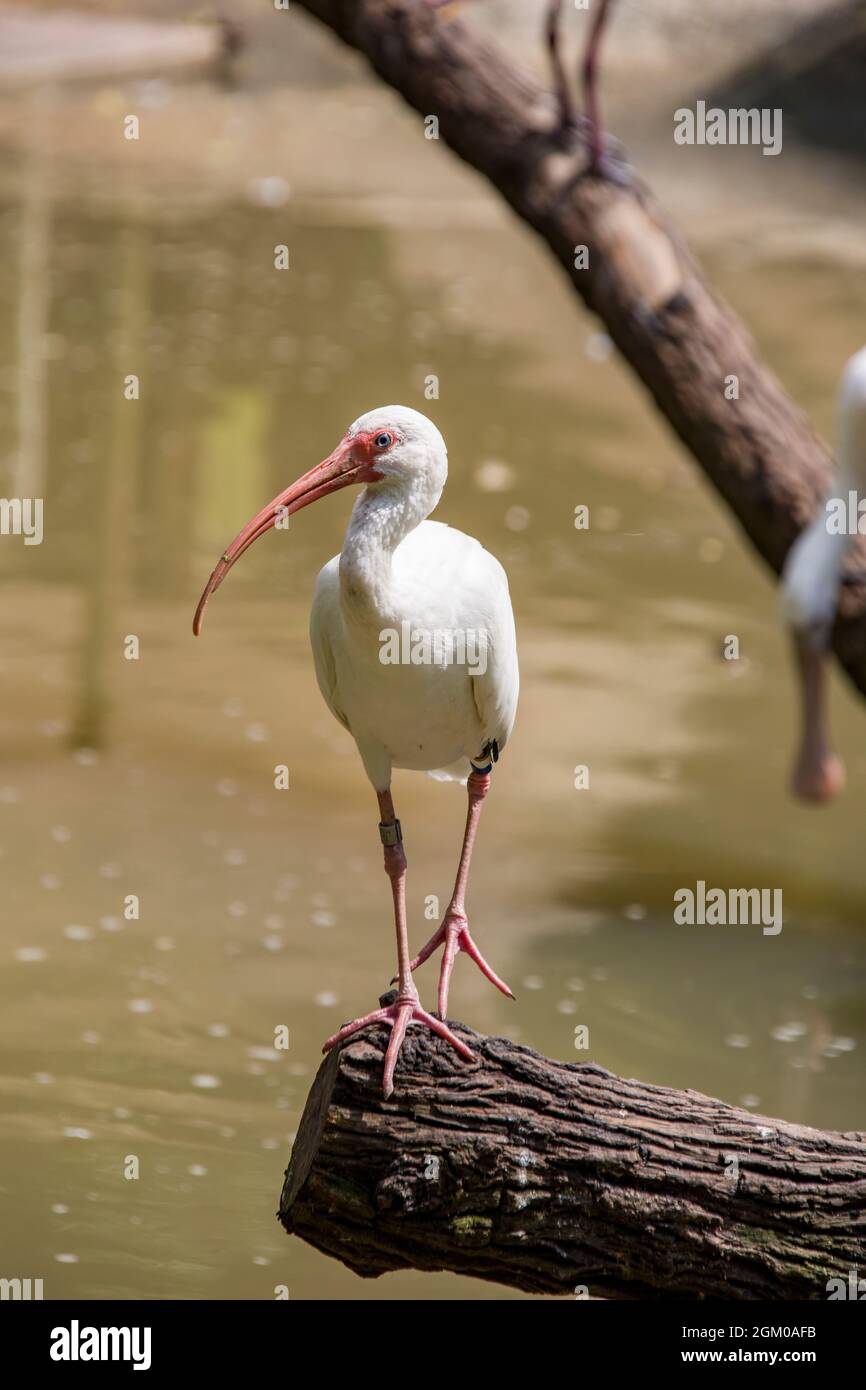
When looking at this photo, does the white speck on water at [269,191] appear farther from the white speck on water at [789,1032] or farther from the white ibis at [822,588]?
the white ibis at [822,588]

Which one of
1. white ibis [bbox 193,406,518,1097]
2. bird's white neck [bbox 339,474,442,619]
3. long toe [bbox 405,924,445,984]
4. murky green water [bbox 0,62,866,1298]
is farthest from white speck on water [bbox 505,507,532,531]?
bird's white neck [bbox 339,474,442,619]

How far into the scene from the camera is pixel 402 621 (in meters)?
2.87

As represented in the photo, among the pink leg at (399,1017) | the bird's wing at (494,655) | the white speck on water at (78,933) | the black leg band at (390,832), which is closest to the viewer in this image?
the bird's wing at (494,655)

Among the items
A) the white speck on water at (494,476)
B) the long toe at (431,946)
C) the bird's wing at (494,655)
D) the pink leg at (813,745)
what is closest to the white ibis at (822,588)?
the pink leg at (813,745)

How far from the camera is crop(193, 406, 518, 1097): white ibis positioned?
9.25 ft

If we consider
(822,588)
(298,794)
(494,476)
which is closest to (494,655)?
(822,588)

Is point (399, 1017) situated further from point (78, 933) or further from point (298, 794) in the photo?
point (298, 794)

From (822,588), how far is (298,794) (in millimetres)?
3844

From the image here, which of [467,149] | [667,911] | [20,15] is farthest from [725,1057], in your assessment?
[20,15]

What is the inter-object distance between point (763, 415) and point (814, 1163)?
294 centimetres

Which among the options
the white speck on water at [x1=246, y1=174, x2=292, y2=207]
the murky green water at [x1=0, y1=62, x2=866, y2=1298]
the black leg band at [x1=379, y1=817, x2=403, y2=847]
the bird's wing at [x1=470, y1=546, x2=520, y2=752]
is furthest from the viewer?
the white speck on water at [x1=246, y1=174, x2=292, y2=207]

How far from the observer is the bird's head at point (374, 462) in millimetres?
2801

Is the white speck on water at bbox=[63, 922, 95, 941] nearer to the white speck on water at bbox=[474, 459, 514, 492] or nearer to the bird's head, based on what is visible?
the bird's head

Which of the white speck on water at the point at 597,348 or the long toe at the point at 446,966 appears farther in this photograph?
the white speck on water at the point at 597,348
